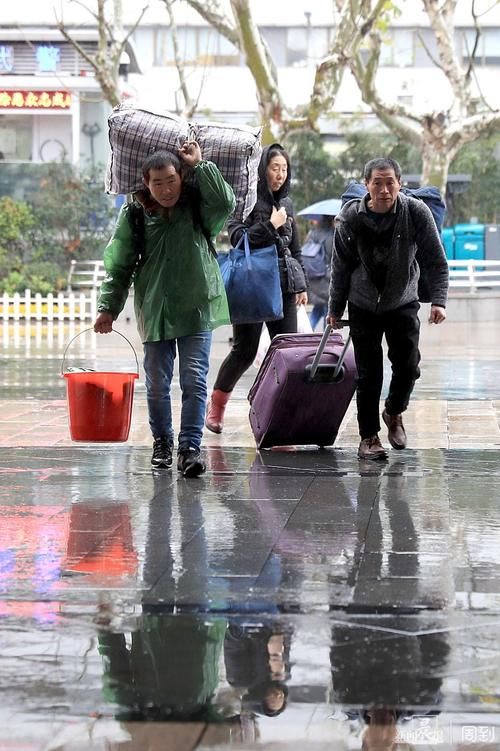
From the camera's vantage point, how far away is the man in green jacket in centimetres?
713

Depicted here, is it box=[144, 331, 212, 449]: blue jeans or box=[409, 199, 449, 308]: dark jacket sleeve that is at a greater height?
box=[409, 199, 449, 308]: dark jacket sleeve

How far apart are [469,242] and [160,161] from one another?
22484mm

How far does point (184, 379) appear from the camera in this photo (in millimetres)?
7363

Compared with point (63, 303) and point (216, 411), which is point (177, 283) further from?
point (63, 303)

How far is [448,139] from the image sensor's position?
2352cm

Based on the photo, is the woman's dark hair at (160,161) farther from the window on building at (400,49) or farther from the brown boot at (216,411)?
the window on building at (400,49)

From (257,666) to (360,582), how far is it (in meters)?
1.03

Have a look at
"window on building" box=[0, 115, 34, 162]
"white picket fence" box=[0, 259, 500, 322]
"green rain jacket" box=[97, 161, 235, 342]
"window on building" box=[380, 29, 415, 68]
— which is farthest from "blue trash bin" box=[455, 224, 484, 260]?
"window on building" box=[380, 29, 415, 68]

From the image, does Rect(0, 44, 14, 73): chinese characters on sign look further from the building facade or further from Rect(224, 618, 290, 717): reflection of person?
Rect(224, 618, 290, 717): reflection of person

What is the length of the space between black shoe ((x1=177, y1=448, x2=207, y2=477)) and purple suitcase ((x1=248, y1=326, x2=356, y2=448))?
32.5 inches

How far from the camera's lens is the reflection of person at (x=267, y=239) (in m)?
8.48

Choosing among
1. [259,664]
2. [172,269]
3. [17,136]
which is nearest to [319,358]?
[172,269]

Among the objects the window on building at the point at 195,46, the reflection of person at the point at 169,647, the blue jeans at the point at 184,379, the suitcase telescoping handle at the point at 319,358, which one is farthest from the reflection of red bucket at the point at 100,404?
the window on building at the point at 195,46

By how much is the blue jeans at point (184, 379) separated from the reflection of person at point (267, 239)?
4.31 feet
